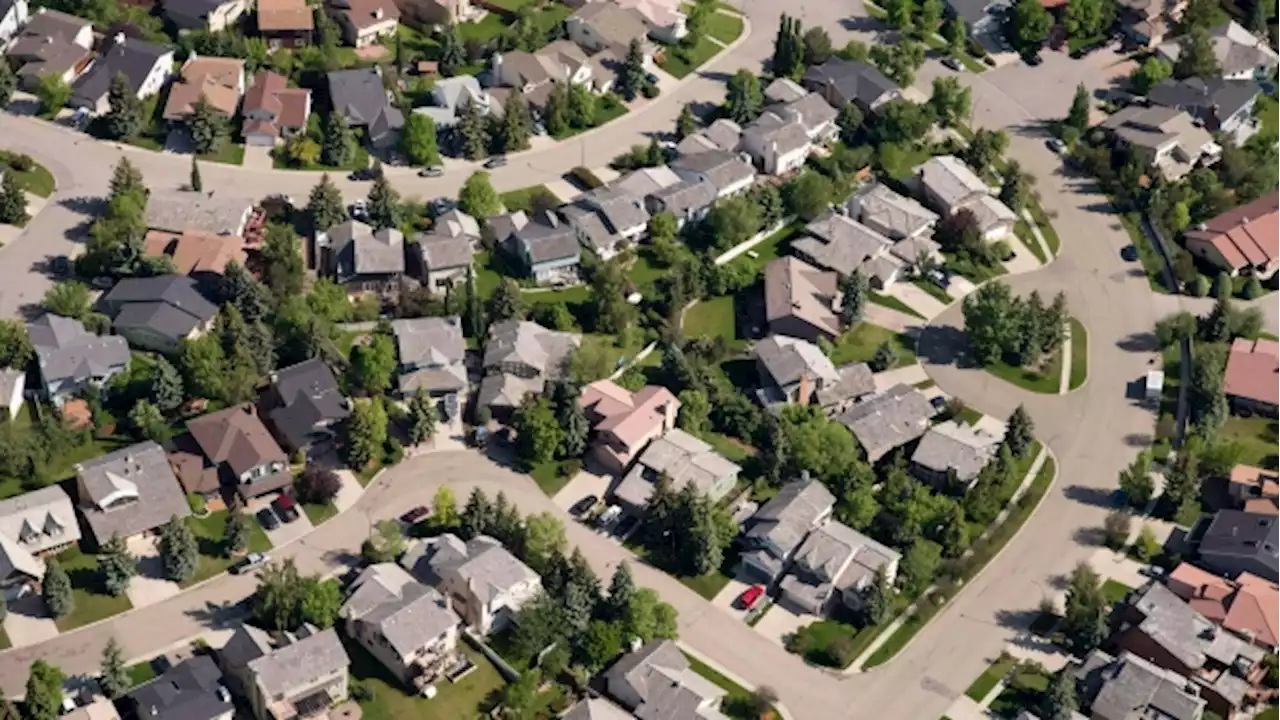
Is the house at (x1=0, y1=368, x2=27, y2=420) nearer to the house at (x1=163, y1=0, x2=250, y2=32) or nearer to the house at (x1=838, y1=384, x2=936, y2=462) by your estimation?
the house at (x1=163, y1=0, x2=250, y2=32)

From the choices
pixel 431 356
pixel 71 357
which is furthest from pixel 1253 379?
pixel 71 357

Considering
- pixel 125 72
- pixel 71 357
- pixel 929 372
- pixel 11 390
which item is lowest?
pixel 929 372

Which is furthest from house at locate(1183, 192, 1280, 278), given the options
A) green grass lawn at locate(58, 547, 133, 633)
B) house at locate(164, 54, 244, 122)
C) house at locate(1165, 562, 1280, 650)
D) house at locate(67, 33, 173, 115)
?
green grass lawn at locate(58, 547, 133, 633)

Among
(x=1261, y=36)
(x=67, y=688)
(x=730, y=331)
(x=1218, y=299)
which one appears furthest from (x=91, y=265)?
(x=1261, y=36)

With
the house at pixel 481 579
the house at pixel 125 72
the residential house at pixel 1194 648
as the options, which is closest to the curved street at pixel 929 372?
the house at pixel 125 72

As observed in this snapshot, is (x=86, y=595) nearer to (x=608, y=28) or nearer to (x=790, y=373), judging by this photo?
(x=790, y=373)

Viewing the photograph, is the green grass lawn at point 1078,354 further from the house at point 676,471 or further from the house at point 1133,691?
the house at point 1133,691

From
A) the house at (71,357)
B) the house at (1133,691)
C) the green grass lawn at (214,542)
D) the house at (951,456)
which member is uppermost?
the house at (71,357)
